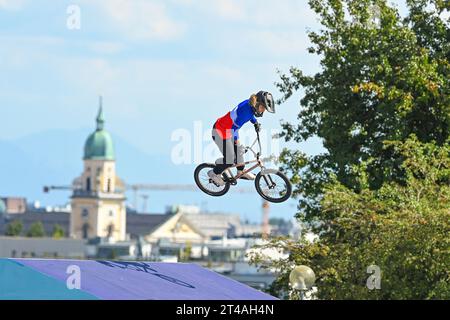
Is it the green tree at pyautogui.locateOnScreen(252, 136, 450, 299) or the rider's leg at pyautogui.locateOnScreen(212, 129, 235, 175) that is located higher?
the rider's leg at pyautogui.locateOnScreen(212, 129, 235, 175)

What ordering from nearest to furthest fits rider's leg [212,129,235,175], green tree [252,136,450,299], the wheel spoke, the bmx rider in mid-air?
1. the bmx rider in mid-air
2. rider's leg [212,129,235,175]
3. the wheel spoke
4. green tree [252,136,450,299]

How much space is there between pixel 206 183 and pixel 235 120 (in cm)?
147

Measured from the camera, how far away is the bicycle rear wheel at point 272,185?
2553 cm

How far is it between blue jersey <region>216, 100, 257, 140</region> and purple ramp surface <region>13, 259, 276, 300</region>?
8390mm

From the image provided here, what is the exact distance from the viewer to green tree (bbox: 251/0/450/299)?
54500 millimetres

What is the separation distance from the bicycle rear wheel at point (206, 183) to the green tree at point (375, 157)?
2744 centimetres

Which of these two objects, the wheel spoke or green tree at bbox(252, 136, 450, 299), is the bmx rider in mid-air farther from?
green tree at bbox(252, 136, 450, 299)

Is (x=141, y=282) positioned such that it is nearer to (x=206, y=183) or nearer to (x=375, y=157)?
(x=206, y=183)

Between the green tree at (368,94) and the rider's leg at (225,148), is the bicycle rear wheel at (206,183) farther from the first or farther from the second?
the green tree at (368,94)

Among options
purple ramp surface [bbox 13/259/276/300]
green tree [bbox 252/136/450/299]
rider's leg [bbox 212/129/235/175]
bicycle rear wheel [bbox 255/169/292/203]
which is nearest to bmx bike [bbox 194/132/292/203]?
bicycle rear wheel [bbox 255/169/292/203]

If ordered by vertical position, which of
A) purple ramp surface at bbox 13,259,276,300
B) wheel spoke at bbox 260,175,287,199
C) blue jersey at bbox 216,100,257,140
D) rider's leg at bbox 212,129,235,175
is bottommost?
purple ramp surface at bbox 13,259,276,300

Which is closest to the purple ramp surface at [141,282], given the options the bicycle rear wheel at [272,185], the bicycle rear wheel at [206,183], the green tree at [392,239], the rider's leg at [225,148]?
the bicycle rear wheel at [206,183]
